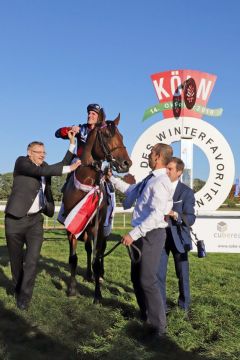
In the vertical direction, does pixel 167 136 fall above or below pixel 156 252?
above

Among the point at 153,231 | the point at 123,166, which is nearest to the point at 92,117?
the point at 123,166

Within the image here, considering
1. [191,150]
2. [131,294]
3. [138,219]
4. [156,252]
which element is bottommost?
[131,294]

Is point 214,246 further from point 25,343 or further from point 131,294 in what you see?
point 25,343

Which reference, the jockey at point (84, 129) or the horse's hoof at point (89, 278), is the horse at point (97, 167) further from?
the horse's hoof at point (89, 278)

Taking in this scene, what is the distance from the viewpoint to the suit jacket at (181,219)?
17.5 feet

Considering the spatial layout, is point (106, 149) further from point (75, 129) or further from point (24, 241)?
point (24, 241)

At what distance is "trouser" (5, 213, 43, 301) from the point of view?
224 inches

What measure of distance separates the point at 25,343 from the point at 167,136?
806 centimetres

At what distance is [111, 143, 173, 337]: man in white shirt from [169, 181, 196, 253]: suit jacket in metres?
0.96

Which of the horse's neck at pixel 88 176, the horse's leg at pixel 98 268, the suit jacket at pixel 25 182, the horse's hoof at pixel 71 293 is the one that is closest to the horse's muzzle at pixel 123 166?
the horse's neck at pixel 88 176

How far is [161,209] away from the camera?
13.5 ft

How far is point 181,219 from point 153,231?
1.12 metres

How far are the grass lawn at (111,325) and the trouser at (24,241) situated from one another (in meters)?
0.31

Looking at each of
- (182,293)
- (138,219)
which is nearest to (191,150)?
(182,293)
